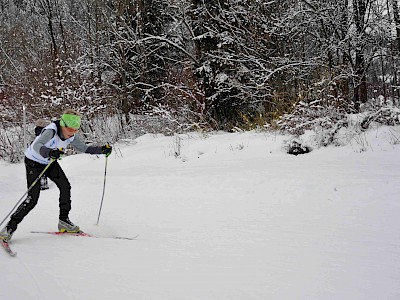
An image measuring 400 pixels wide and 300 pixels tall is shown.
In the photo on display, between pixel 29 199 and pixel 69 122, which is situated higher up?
pixel 69 122

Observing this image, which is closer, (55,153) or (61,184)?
(55,153)

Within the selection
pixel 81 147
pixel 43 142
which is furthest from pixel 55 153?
pixel 81 147

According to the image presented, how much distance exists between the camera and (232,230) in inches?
175

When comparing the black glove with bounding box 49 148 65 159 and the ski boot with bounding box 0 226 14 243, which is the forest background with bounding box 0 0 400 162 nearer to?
the black glove with bounding box 49 148 65 159

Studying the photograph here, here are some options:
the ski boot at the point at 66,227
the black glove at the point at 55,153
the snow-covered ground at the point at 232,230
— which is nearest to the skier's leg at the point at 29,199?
the snow-covered ground at the point at 232,230

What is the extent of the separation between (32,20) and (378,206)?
2896 cm

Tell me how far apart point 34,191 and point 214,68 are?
36.2 feet

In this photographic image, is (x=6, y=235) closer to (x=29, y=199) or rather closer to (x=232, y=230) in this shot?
(x=29, y=199)

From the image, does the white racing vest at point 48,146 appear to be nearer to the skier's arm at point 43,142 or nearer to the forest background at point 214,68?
the skier's arm at point 43,142

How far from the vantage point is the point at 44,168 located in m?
4.50

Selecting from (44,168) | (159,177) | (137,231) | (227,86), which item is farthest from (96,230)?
(227,86)

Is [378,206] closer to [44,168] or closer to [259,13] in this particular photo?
[44,168]

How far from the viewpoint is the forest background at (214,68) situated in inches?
386

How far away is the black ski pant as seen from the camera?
14.1 ft
